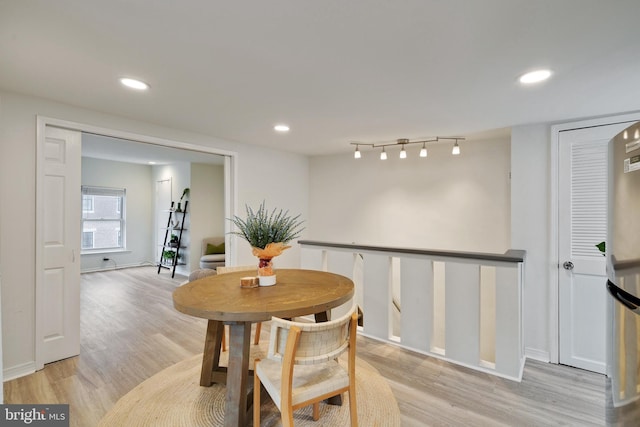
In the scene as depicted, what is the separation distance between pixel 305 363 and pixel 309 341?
0.11m

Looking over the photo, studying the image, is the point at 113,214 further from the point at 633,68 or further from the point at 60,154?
the point at 633,68

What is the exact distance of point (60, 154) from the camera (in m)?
2.65

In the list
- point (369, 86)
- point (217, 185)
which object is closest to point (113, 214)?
point (217, 185)

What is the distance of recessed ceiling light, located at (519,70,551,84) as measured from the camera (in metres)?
1.90

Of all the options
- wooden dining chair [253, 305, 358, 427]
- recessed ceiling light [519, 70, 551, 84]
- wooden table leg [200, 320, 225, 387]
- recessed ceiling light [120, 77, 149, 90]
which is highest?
recessed ceiling light [120, 77, 149, 90]

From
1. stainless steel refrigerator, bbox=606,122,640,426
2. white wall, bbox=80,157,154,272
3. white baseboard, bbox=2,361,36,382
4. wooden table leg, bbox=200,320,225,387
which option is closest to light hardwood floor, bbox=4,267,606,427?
white baseboard, bbox=2,361,36,382

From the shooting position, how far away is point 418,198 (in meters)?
4.27

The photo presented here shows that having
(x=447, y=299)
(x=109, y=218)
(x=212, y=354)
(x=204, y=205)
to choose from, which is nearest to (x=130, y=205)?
(x=109, y=218)

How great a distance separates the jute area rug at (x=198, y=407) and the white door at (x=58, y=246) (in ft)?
3.56

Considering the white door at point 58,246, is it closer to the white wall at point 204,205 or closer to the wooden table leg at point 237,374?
the wooden table leg at point 237,374

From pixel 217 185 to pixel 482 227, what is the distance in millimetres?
5376

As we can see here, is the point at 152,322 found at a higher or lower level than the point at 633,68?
lower

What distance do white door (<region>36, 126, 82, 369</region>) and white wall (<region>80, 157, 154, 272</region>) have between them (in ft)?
15.3

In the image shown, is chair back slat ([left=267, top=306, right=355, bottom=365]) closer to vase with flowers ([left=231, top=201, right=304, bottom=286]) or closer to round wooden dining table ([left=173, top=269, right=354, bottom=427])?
round wooden dining table ([left=173, top=269, right=354, bottom=427])
